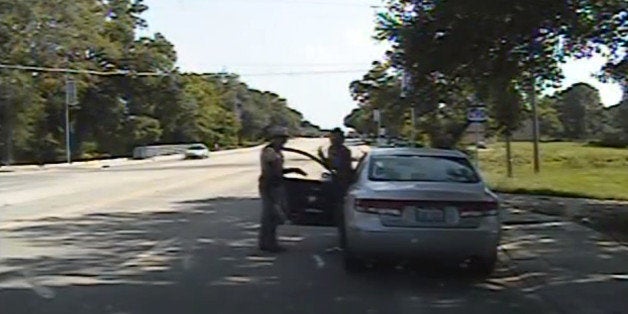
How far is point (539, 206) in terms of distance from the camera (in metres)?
23.3

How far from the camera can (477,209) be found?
11.3 m

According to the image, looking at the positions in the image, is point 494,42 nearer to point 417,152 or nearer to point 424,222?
point 417,152

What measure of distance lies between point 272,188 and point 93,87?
75.6 meters

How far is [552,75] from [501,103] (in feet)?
17.7

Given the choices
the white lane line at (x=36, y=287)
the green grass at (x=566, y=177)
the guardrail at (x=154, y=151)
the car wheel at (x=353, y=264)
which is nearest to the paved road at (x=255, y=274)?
the white lane line at (x=36, y=287)

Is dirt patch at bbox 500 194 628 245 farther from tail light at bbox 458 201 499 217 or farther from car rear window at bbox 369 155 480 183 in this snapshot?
tail light at bbox 458 201 499 217

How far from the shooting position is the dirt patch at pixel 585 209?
58.1 feet

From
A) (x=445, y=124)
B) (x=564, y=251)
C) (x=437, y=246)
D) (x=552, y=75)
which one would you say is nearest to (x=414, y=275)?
(x=437, y=246)

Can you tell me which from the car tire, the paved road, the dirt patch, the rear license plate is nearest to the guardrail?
the dirt patch

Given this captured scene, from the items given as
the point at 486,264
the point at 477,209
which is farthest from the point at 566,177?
the point at 477,209

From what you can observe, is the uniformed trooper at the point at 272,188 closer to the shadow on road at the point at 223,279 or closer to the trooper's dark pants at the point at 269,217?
the trooper's dark pants at the point at 269,217

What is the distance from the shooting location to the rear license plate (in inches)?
443

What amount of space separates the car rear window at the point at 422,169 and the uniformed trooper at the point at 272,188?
1.76 meters

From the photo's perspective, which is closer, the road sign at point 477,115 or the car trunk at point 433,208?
the car trunk at point 433,208
